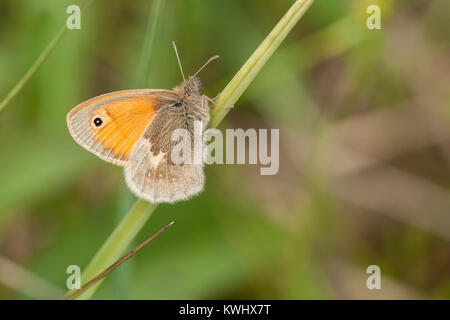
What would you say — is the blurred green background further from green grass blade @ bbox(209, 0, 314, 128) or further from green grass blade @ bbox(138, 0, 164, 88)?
green grass blade @ bbox(209, 0, 314, 128)

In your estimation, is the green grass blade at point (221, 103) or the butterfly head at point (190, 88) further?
the butterfly head at point (190, 88)

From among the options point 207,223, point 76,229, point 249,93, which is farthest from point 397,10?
point 76,229

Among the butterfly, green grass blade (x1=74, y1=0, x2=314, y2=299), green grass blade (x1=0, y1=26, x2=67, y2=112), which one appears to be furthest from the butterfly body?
green grass blade (x1=0, y1=26, x2=67, y2=112)

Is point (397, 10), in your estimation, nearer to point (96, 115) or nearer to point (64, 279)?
point (96, 115)

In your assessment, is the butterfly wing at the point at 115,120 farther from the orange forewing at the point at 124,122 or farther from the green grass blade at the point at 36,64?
the green grass blade at the point at 36,64

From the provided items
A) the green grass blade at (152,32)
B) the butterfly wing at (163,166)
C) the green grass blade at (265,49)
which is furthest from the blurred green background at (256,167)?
the green grass blade at (265,49)

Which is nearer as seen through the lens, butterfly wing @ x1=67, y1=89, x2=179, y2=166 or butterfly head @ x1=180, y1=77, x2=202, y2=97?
butterfly wing @ x1=67, y1=89, x2=179, y2=166

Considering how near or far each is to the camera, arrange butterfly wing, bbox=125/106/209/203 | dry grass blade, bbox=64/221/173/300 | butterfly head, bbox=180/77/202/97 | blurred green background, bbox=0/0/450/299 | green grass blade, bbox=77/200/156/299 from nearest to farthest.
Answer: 1. dry grass blade, bbox=64/221/173/300
2. green grass blade, bbox=77/200/156/299
3. butterfly wing, bbox=125/106/209/203
4. butterfly head, bbox=180/77/202/97
5. blurred green background, bbox=0/0/450/299
